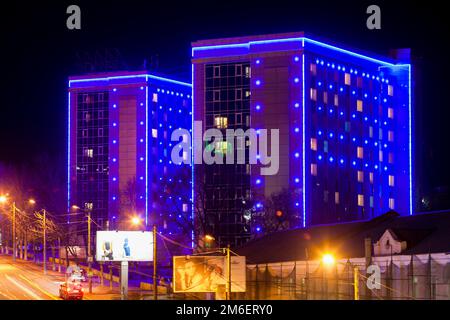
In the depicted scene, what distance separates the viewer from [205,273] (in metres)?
77.8

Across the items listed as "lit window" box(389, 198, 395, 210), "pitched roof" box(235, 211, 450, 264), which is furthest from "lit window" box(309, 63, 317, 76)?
"pitched roof" box(235, 211, 450, 264)

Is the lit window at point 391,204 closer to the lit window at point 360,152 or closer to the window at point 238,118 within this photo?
the lit window at point 360,152

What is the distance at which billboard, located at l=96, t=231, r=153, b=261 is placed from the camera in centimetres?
9875

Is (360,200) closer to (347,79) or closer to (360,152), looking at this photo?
(360,152)

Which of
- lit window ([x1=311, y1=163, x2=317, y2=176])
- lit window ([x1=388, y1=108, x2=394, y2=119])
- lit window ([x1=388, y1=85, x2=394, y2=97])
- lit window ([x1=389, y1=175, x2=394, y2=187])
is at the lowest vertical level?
lit window ([x1=389, y1=175, x2=394, y2=187])

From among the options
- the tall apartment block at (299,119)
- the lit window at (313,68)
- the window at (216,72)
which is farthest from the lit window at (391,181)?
the window at (216,72)

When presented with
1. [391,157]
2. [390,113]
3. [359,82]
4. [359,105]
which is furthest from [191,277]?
[390,113]

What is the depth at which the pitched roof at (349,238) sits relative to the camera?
76.6 metres

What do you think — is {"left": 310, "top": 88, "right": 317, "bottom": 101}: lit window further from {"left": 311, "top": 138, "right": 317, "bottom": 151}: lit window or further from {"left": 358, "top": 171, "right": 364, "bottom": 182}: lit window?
{"left": 358, "top": 171, "right": 364, "bottom": 182}: lit window

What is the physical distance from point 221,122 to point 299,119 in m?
15.0

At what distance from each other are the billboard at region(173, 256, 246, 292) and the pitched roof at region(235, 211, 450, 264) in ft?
31.2
